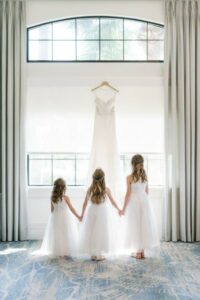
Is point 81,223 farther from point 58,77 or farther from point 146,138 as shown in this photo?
point 58,77

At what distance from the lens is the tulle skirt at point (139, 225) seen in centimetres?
438

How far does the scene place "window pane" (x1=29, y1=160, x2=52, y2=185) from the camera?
5.55 metres

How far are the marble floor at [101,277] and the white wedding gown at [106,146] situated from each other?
1.10 m

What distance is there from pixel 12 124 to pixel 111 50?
1860 millimetres

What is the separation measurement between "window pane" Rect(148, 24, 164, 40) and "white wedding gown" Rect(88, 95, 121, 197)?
3.87 feet

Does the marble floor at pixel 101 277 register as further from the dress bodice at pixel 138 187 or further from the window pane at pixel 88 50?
the window pane at pixel 88 50

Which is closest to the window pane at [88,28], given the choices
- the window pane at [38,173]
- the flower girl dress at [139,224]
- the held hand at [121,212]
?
the window pane at [38,173]

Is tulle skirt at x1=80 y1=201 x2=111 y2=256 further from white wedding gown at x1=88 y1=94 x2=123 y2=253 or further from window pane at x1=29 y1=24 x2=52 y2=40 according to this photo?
window pane at x1=29 y1=24 x2=52 y2=40

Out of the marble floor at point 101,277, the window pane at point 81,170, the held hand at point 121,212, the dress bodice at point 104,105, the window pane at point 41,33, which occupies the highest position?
the window pane at point 41,33

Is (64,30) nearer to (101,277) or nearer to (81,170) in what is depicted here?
(81,170)

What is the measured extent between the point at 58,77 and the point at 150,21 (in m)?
1.63

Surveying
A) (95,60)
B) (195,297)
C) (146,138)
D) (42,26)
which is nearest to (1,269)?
(195,297)

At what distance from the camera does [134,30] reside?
5.59 m

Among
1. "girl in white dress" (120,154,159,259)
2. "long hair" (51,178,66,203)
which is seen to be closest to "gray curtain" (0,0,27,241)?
"long hair" (51,178,66,203)
